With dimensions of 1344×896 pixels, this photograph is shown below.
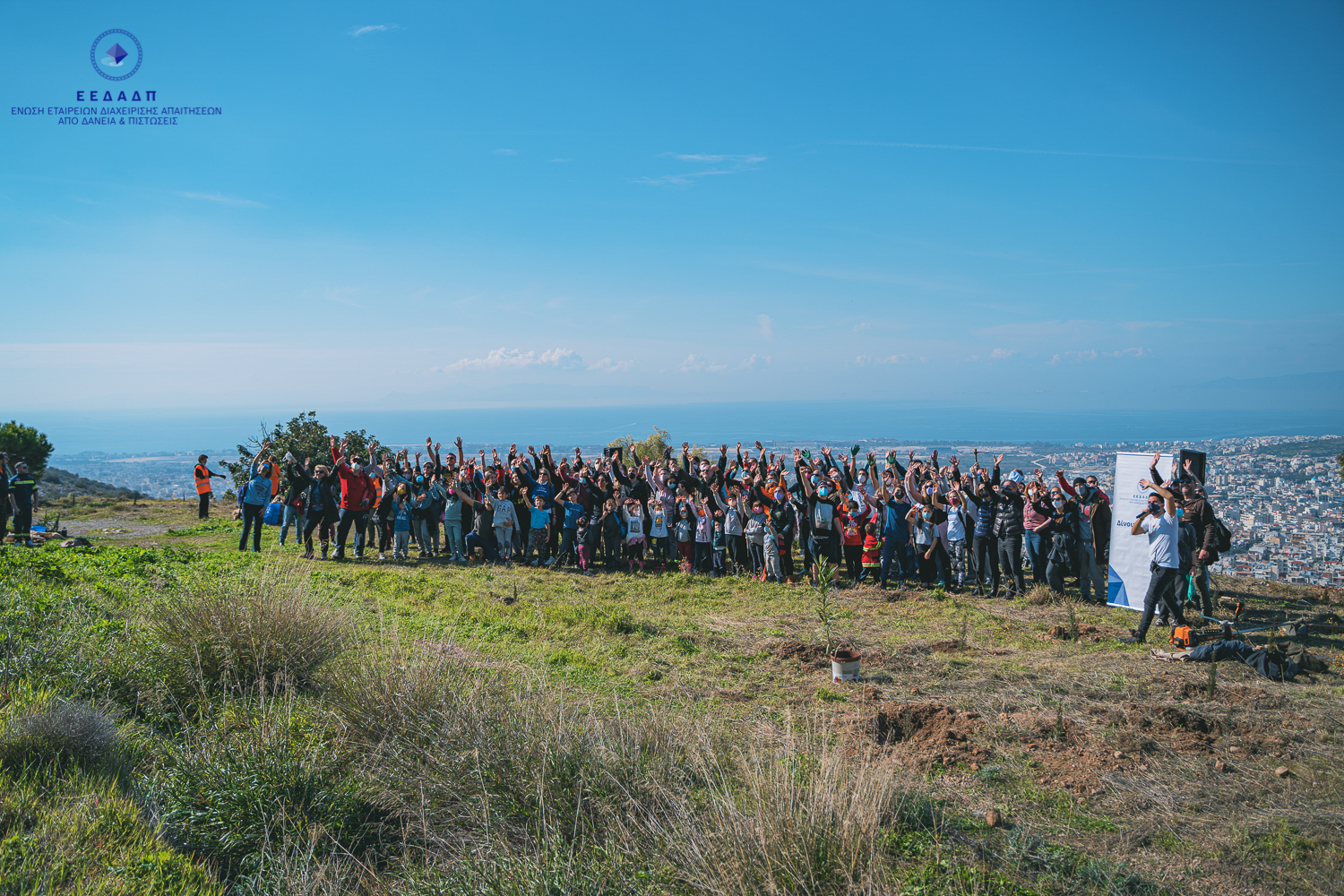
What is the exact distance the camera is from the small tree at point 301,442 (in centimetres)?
2480

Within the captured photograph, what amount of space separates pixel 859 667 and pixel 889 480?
663cm

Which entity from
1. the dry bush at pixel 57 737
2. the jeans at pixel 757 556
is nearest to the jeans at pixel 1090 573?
the jeans at pixel 757 556

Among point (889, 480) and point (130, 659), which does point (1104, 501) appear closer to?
point (889, 480)

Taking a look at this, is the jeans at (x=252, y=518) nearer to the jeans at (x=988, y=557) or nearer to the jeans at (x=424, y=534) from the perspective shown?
the jeans at (x=424, y=534)

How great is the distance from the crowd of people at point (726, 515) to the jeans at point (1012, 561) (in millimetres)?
24

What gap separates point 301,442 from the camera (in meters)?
25.4

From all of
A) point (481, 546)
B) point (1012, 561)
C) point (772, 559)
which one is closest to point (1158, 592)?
point (1012, 561)

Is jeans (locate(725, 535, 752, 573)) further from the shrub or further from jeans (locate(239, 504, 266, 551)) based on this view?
jeans (locate(239, 504, 266, 551))

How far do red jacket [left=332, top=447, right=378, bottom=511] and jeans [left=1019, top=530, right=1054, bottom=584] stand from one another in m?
12.5

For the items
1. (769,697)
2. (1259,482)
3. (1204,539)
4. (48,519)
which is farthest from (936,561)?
(48,519)

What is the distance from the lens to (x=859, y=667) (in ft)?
24.7

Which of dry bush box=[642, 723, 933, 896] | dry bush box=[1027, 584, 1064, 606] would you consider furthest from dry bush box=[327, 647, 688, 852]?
dry bush box=[1027, 584, 1064, 606]

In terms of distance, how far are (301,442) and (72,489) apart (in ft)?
83.3

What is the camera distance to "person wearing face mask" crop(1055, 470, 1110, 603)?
1133 centimetres
